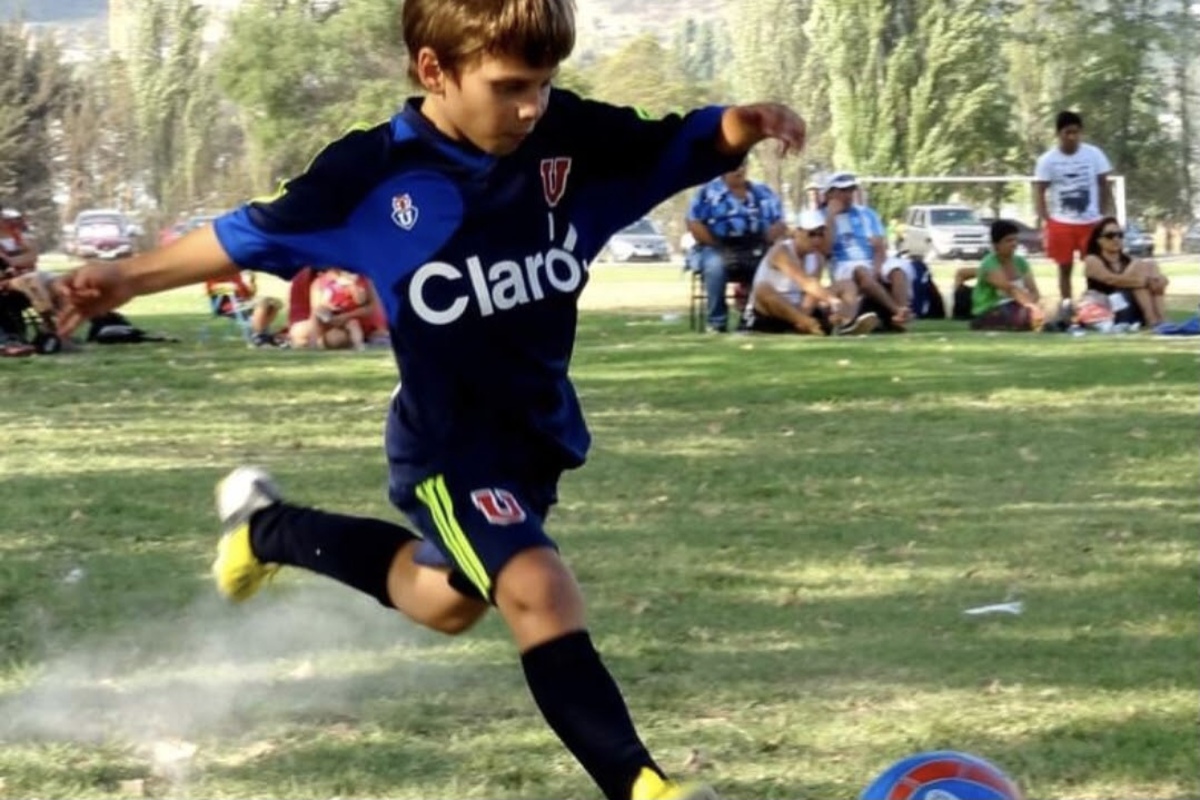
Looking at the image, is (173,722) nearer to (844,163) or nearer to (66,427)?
(66,427)

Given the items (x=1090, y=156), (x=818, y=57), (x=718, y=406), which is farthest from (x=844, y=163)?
(x=718, y=406)

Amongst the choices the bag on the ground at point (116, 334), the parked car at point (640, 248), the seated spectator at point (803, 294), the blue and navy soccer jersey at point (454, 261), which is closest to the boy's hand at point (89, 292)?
the blue and navy soccer jersey at point (454, 261)

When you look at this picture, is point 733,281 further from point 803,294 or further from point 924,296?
point 924,296

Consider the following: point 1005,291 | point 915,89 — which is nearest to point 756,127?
point 1005,291

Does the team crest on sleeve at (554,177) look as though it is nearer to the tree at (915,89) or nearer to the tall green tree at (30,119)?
the tree at (915,89)

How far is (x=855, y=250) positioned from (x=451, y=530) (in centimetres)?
1357

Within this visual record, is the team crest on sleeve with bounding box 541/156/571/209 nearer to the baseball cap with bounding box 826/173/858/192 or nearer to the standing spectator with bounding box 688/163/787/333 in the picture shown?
the standing spectator with bounding box 688/163/787/333

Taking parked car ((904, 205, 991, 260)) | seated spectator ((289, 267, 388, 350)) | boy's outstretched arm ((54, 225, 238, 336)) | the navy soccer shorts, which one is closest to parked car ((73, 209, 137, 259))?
parked car ((904, 205, 991, 260))

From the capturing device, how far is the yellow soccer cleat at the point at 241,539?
16.3 feet

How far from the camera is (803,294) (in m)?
17.0

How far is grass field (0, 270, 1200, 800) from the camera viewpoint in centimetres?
469

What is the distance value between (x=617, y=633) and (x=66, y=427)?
5.97 m

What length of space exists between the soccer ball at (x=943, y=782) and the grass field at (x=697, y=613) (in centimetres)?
60

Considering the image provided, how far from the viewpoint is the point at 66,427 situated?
11156 millimetres
